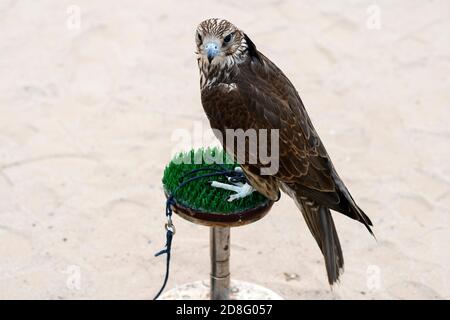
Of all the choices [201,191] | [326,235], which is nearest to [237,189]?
[201,191]

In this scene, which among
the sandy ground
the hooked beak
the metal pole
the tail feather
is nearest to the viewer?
the hooked beak

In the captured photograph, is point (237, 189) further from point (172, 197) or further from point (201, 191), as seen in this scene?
point (172, 197)

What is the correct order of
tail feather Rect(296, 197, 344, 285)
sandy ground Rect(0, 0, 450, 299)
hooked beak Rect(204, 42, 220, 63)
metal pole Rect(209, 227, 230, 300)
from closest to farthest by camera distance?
hooked beak Rect(204, 42, 220, 63)
tail feather Rect(296, 197, 344, 285)
metal pole Rect(209, 227, 230, 300)
sandy ground Rect(0, 0, 450, 299)

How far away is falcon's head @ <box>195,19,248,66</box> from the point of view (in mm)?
3066

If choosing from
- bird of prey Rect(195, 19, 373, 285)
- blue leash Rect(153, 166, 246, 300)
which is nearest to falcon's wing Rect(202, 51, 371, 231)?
bird of prey Rect(195, 19, 373, 285)

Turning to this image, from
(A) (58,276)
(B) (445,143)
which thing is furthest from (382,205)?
(A) (58,276)

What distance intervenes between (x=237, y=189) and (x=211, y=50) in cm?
64

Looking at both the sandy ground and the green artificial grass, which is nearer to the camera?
the green artificial grass

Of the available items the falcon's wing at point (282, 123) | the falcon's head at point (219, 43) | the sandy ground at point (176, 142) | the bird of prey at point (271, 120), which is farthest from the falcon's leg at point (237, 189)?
the sandy ground at point (176, 142)

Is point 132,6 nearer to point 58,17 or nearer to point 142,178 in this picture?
point 58,17

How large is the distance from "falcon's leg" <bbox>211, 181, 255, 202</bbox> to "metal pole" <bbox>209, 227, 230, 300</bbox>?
197 millimetres

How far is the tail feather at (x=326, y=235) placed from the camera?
322 cm

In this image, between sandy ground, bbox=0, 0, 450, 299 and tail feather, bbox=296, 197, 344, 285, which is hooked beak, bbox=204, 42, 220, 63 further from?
sandy ground, bbox=0, 0, 450, 299

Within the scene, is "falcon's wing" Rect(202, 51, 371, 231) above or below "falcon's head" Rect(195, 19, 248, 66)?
below
